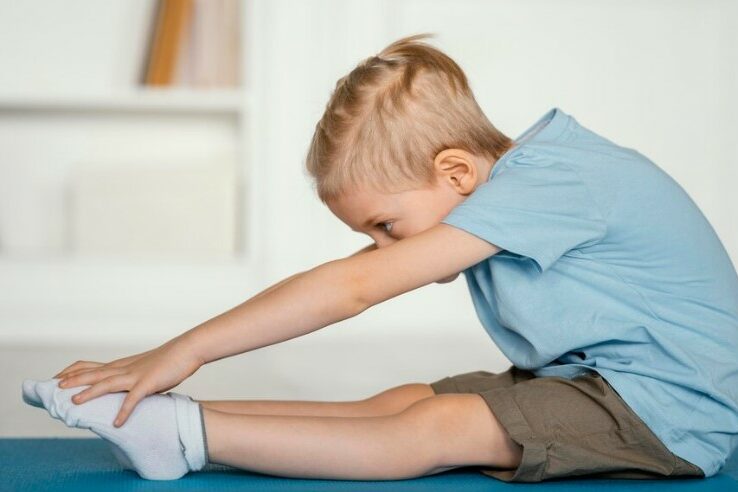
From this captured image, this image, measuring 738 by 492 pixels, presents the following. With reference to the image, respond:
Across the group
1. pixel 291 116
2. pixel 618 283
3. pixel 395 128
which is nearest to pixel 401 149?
pixel 395 128

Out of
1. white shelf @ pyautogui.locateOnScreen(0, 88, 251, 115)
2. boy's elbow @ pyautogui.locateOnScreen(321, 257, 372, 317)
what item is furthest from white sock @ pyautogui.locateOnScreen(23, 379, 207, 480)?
white shelf @ pyautogui.locateOnScreen(0, 88, 251, 115)

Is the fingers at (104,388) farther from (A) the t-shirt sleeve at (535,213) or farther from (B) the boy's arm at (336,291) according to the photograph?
(A) the t-shirt sleeve at (535,213)

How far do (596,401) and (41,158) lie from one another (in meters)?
2.35

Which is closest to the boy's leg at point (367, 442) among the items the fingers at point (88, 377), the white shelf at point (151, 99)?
the fingers at point (88, 377)

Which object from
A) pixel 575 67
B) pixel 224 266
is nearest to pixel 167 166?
pixel 224 266

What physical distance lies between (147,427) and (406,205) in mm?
376

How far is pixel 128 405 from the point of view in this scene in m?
1.00

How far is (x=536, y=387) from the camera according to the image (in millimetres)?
1104

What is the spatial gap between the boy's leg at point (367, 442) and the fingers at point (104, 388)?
0.28 ft

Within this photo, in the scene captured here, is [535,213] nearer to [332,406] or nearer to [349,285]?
[349,285]

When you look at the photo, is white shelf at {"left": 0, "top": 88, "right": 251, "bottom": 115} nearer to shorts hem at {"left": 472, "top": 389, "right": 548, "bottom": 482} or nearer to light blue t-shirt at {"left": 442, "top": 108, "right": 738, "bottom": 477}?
light blue t-shirt at {"left": 442, "top": 108, "right": 738, "bottom": 477}

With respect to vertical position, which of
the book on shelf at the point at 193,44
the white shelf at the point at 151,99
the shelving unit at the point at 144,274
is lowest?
the shelving unit at the point at 144,274

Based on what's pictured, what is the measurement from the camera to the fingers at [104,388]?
1004 millimetres

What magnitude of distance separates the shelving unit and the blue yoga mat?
1660 mm
